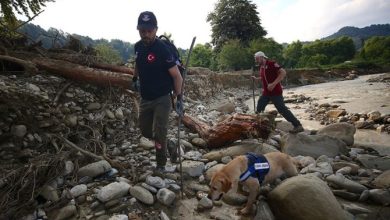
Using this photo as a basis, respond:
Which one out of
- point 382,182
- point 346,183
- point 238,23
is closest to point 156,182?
point 346,183

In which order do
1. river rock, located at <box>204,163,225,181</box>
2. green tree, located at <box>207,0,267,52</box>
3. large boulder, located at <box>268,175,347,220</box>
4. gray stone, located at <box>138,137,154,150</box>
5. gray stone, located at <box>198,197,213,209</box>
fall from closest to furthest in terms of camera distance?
large boulder, located at <box>268,175,347,220</box> < gray stone, located at <box>198,197,213,209</box> < river rock, located at <box>204,163,225,181</box> < gray stone, located at <box>138,137,154,150</box> < green tree, located at <box>207,0,267,52</box>

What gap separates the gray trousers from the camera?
4465 mm

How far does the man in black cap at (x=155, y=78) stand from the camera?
13.6 feet

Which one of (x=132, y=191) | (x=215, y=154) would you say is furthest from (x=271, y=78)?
(x=132, y=191)

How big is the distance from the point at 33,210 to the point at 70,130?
2049 millimetres

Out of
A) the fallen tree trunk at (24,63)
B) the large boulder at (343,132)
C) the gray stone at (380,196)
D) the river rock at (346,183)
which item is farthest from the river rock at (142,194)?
the large boulder at (343,132)

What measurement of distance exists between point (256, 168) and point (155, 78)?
198 centimetres

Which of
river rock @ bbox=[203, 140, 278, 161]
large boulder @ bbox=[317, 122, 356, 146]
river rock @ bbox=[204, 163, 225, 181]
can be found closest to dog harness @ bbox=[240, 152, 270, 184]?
river rock @ bbox=[204, 163, 225, 181]

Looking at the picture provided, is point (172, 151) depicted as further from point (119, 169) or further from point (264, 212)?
point (264, 212)

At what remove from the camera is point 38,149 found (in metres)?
4.85

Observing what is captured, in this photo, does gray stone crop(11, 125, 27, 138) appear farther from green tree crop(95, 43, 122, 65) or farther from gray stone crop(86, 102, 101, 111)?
green tree crop(95, 43, 122, 65)

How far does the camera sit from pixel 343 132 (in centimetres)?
752

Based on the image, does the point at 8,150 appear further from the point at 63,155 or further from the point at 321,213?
the point at 321,213

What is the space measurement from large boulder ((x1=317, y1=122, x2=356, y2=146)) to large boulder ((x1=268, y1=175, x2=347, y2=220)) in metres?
4.00
